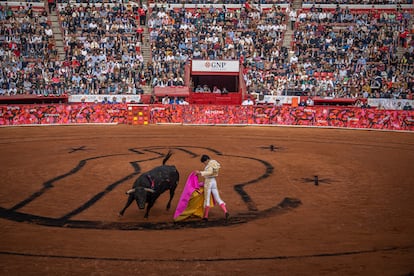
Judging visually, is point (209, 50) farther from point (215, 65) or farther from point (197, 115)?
point (197, 115)

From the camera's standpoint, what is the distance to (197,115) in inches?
1289

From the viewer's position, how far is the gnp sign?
36.1 meters

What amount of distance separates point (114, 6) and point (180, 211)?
35414 millimetres

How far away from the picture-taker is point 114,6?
141 feet

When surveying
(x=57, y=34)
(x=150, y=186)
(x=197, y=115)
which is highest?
(x=57, y=34)

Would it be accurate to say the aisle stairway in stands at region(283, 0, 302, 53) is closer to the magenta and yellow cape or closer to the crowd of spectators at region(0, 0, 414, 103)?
the crowd of spectators at region(0, 0, 414, 103)

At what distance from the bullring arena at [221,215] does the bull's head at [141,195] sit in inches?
20.9

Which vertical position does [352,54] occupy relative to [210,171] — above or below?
above

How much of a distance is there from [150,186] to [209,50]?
30.3 m

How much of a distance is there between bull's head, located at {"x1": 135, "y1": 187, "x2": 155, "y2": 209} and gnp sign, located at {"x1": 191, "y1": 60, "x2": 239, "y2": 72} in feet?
85.7

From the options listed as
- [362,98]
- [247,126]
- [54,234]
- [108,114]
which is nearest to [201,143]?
[247,126]

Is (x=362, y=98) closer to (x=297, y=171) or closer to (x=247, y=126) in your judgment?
(x=247, y=126)

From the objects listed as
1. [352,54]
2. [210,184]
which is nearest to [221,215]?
[210,184]

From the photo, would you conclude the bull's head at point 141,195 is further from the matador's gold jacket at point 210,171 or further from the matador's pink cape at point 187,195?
the matador's gold jacket at point 210,171
